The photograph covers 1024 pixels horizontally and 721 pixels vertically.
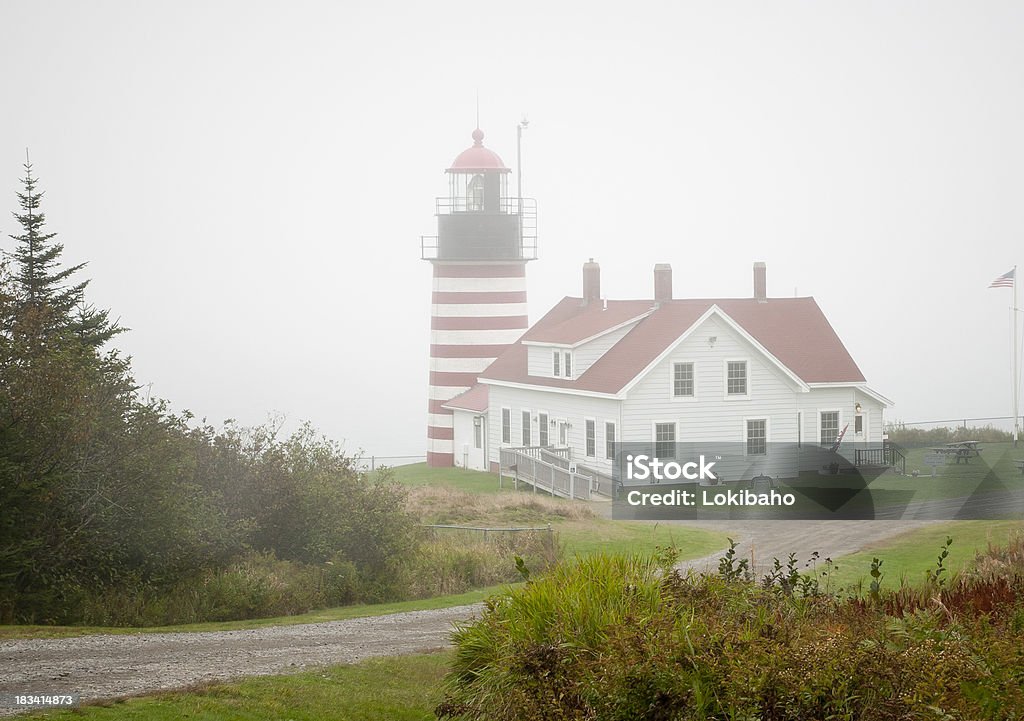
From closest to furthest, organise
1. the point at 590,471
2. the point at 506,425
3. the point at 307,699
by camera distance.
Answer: the point at 307,699 → the point at 590,471 → the point at 506,425

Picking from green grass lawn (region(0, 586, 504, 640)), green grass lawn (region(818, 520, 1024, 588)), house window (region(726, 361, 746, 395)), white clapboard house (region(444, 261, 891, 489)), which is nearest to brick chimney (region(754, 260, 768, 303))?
white clapboard house (region(444, 261, 891, 489))

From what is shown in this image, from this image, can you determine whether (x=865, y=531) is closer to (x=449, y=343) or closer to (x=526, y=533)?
(x=526, y=533)

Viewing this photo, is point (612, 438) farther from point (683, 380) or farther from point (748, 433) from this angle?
point (748, 433)

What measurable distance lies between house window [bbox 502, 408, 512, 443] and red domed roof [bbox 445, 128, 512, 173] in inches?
354

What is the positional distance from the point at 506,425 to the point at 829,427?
10.7 m

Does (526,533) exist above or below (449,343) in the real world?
below

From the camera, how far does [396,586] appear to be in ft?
61.8

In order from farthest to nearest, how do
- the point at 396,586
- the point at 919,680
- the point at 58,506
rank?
1. the point at 396,586
2. the point at 58,506
3. the point at 919,680

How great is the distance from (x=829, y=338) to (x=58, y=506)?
28014mm

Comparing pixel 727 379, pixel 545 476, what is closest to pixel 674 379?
pixel 727 379

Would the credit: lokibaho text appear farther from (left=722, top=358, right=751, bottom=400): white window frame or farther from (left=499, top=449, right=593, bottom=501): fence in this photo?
(left=722, top=358, right=751, bottom=400): white window frame

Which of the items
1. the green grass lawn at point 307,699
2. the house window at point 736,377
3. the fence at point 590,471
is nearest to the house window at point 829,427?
the house window at point 736,377

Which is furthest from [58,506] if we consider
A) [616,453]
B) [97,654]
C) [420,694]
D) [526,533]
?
[616,453]

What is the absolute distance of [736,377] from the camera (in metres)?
34.2
